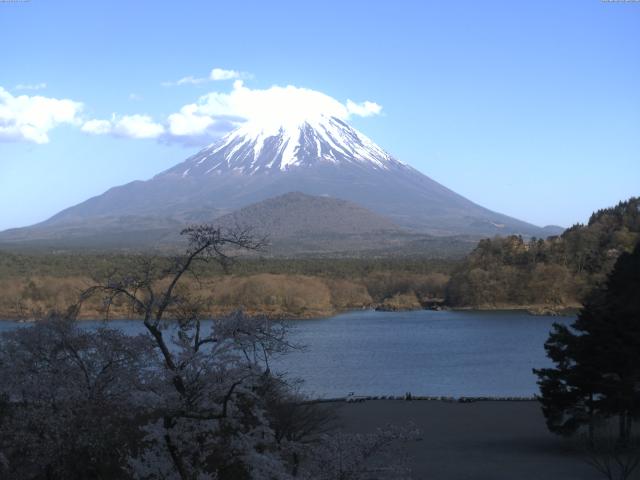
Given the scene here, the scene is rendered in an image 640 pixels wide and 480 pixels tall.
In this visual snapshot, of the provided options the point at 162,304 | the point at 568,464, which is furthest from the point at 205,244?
the point at 568,464

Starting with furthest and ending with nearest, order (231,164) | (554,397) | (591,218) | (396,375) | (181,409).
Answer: (231,164)
(591,218)
(396,375)
(554,397)
(181,409)

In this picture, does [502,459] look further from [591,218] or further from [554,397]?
[591,218]

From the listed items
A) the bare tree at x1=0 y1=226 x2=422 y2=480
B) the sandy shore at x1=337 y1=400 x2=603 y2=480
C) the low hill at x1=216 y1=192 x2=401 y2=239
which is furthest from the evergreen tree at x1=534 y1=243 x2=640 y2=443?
the low hill at x1=216 y1=192 x2=401 y2=239

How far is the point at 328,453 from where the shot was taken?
564 cm

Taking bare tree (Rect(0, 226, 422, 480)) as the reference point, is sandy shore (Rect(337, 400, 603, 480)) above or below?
below

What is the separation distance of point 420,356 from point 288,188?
115006mm

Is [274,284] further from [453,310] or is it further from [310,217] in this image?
[310,217]

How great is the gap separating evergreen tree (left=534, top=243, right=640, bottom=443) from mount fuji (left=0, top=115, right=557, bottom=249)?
107194mm

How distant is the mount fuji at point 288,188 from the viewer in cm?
12888

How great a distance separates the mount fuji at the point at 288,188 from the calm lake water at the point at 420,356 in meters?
80.4

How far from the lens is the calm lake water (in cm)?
2122

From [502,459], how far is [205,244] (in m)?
7.45

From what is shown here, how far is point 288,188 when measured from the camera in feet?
466

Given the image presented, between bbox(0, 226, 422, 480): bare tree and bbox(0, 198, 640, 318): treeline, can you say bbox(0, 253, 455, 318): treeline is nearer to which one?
bbox(0, 198, 640, 318): treeline
